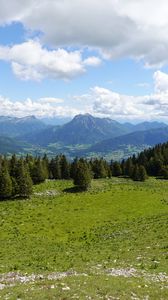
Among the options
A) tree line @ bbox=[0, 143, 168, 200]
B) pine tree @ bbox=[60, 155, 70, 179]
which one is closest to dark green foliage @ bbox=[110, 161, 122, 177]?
tree line @ bbox=[0, 143, 168, 200]

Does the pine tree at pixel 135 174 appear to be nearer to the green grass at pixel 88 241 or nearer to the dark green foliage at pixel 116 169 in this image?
the green grass at pixel 88 241

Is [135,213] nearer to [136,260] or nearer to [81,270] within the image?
[136,260]

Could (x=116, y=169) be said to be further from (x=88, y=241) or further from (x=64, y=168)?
(x=88, y=241)

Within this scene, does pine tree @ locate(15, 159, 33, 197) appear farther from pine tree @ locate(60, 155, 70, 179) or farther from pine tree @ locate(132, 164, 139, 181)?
pine tree @ locate(132, 164, 139, 181)

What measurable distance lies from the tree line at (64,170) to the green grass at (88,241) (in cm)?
358

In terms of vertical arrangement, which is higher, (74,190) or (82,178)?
(82,178)

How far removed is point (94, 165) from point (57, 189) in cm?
2935

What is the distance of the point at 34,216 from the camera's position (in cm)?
6009

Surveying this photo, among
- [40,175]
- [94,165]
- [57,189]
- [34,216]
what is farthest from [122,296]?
[94,165]

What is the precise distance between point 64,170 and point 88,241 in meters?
70.1

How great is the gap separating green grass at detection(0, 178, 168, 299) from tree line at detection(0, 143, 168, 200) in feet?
11.7

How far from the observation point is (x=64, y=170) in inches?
4486

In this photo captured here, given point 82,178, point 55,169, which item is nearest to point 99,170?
point 55,169

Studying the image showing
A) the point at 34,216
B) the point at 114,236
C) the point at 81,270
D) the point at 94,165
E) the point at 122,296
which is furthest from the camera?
the point at 94,165
